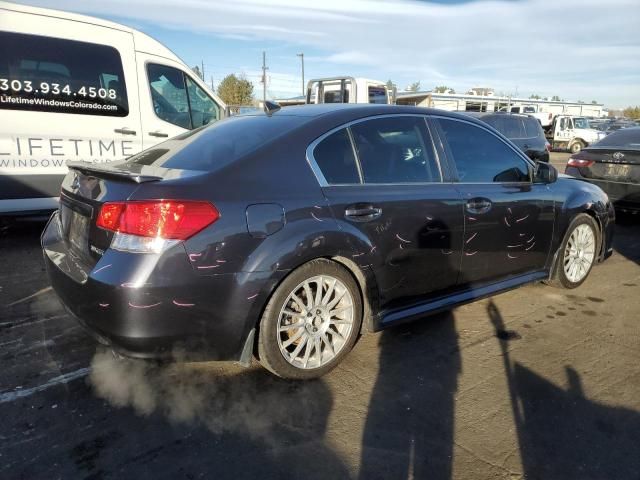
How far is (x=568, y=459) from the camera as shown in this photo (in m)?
2.43

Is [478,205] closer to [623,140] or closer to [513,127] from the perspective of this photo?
[623,140]

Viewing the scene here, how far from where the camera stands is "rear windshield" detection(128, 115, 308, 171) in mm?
2942

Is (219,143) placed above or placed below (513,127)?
below

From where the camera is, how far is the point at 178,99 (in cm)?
660

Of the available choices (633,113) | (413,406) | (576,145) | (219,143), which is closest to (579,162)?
(413,406)

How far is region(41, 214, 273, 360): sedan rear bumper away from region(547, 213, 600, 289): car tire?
312 centimetres

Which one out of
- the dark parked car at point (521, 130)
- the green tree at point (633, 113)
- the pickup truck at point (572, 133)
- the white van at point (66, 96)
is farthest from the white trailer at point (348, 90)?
the green tree at point (633, 113)

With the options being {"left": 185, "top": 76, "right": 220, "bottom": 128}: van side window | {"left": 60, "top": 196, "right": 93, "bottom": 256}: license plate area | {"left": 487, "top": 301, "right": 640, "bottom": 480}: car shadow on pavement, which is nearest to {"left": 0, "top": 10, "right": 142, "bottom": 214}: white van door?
{"left": 185, "top": 76, "right": 220, "bottom": 128}: van side window

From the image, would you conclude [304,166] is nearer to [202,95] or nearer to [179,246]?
[179,246]

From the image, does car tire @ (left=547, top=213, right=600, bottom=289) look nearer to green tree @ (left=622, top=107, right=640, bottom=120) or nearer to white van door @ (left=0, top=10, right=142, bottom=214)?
white van door @ (left=0, top=10, right=142, bottom=214)

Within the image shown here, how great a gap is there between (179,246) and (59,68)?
13.8 feet

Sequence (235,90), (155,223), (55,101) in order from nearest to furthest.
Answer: (155,223)
(55,101)
(235,90)

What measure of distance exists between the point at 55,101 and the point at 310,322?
4274 mm

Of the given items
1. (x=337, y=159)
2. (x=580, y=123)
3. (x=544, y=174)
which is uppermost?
(x=580, y=123)
